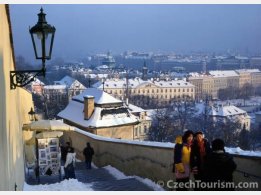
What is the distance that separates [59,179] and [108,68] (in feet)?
481

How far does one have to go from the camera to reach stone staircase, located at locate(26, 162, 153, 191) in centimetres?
810

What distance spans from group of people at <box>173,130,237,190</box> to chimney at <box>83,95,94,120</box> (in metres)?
20.1

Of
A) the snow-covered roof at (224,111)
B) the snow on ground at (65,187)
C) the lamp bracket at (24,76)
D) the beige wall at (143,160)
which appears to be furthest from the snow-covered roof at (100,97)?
the snow-covered roof at (224,111)

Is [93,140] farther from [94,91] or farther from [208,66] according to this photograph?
[208,66]

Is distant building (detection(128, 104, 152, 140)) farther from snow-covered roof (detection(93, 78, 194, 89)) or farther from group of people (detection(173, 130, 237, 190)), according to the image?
group of people (detection(173, 130, 237, 190))

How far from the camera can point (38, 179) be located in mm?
9406

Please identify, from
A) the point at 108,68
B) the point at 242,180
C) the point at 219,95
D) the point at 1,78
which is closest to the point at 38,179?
the point at 242,180

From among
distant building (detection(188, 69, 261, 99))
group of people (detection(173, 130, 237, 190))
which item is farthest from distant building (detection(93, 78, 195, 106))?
group of people (detection(173, 130, 237, 190))

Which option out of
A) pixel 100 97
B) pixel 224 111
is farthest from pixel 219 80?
pixel 100 97

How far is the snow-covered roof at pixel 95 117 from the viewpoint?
25656 mm

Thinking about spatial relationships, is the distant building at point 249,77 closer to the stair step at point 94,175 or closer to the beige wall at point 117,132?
the beige wall at point 117,132

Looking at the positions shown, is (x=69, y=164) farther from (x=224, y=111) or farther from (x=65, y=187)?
(x=224, y=111)

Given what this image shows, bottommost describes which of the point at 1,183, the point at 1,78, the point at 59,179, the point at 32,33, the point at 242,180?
the point at 59,179

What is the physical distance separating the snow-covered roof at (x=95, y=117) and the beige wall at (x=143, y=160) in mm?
12573
